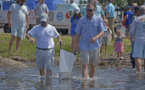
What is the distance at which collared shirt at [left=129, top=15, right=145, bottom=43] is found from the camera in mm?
11945

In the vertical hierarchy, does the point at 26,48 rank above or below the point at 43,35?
below

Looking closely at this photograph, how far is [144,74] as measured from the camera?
12.4 meters

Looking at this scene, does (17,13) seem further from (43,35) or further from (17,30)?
(43,35)

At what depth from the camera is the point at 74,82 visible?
10852 mm

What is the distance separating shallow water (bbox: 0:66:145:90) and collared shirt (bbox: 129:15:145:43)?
989mm

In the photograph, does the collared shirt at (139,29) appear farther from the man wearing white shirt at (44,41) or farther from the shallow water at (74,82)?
the man wearing white shirt at (44,41)

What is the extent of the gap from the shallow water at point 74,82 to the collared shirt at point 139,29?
99 cm

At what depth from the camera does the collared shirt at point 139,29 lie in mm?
11945

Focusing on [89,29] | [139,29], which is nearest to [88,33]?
[89,29]

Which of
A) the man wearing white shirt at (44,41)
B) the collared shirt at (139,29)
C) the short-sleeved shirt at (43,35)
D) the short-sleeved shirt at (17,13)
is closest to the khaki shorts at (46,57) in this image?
the man wearing white shirt at (44,41)

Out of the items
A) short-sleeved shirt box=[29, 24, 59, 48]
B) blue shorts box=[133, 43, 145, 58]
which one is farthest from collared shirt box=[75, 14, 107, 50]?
blue shorts box=[133, 43, 145, 58]

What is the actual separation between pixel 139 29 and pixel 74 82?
95.8 inches

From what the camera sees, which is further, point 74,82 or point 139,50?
point 139,50

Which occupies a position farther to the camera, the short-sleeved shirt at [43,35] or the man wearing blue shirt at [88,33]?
the short-sleeved shirt at [43,35]
